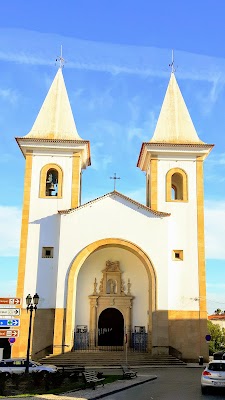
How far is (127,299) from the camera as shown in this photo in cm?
2784

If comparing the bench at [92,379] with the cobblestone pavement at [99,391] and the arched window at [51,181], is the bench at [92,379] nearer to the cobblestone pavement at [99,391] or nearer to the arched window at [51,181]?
the cobblestone pavement at [99,391]

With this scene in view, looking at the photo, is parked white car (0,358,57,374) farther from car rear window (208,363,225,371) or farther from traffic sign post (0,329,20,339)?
Answer: car rear window (208,363,225,371)

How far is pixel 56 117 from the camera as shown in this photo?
1195 inches

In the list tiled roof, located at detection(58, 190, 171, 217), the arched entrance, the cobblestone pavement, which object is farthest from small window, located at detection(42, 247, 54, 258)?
the cobblestone pavement

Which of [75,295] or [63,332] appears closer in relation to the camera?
[63,332]

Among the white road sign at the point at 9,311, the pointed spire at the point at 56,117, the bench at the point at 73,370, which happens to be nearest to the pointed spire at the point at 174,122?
the pointed spire at the point at 56,117

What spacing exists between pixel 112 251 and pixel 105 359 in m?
6.93

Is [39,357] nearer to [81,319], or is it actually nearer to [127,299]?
[81,319]

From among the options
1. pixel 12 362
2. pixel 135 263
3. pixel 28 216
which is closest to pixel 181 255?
pixel 135 263

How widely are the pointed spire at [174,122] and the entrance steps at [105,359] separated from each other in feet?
41.8

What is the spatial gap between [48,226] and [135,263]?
18.8ft

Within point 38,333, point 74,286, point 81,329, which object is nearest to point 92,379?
point 74,286

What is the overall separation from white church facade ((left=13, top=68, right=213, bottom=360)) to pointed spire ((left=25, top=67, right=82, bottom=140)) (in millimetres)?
100

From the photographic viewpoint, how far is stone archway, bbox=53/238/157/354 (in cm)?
2502
